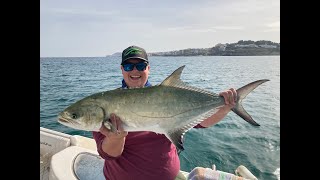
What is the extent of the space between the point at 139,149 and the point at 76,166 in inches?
59.6

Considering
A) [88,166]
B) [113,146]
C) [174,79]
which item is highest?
[174,79]

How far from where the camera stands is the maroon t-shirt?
213 cm

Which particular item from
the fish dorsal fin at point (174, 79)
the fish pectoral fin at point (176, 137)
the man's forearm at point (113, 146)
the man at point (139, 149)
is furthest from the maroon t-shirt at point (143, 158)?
the fish dorsal fin at point (174, 79)

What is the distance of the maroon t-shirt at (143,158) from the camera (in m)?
2.13

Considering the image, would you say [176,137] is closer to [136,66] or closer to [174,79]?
[174,79]

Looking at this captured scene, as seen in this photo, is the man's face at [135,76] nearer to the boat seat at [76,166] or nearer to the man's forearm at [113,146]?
the man's forearm at [113,146]

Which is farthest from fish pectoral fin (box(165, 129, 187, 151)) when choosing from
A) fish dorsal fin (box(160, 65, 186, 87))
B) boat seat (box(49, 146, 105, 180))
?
boat seat (box(49, 146, 105, 180))

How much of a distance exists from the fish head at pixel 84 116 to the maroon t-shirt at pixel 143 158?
0.33 meters

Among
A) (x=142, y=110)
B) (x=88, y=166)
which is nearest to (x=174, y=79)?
(x=142, y=110)

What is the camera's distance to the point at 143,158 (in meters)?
2.15

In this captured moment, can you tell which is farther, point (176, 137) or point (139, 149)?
point (139, 149)

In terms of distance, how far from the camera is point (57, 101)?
44.0 ft
